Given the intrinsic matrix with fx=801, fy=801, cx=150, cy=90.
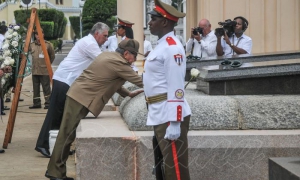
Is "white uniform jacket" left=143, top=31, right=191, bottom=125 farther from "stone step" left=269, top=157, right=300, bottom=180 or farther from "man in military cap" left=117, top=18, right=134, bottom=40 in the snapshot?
"man in military cap" left=117, top=18, right=134, bottom=40

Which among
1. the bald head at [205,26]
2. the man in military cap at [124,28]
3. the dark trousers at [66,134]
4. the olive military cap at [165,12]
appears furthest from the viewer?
the man in military cap at [124,28]

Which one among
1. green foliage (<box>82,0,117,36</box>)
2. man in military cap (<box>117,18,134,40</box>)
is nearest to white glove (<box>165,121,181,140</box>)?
man in military cap (<box>117,18,134,40</box>)

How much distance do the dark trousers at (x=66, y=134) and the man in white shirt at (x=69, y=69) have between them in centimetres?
123

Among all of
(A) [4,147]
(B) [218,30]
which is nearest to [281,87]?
(B) [218,30]

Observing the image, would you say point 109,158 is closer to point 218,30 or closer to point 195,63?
point 195,63

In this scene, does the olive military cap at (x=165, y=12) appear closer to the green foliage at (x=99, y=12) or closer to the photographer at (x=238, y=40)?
the photographer at (x=238, y=40)

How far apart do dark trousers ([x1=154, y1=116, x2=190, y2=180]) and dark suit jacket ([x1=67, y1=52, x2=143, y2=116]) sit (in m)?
1.93

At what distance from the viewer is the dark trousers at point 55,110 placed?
35.1 feet

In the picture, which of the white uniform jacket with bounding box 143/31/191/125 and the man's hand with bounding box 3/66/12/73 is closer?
the white uniform jacket with bounding box 143/31/191/125

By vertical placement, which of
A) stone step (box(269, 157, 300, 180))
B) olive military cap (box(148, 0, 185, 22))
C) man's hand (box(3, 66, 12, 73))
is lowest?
stone step (box(269, 157, 300, 180))

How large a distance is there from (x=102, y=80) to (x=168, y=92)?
2277mm

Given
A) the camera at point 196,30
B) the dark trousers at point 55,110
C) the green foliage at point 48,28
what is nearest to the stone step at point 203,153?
the dark trousers at point 55,110

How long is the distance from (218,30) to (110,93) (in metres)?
3.82

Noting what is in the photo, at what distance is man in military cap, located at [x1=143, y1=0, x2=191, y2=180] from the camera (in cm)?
671
